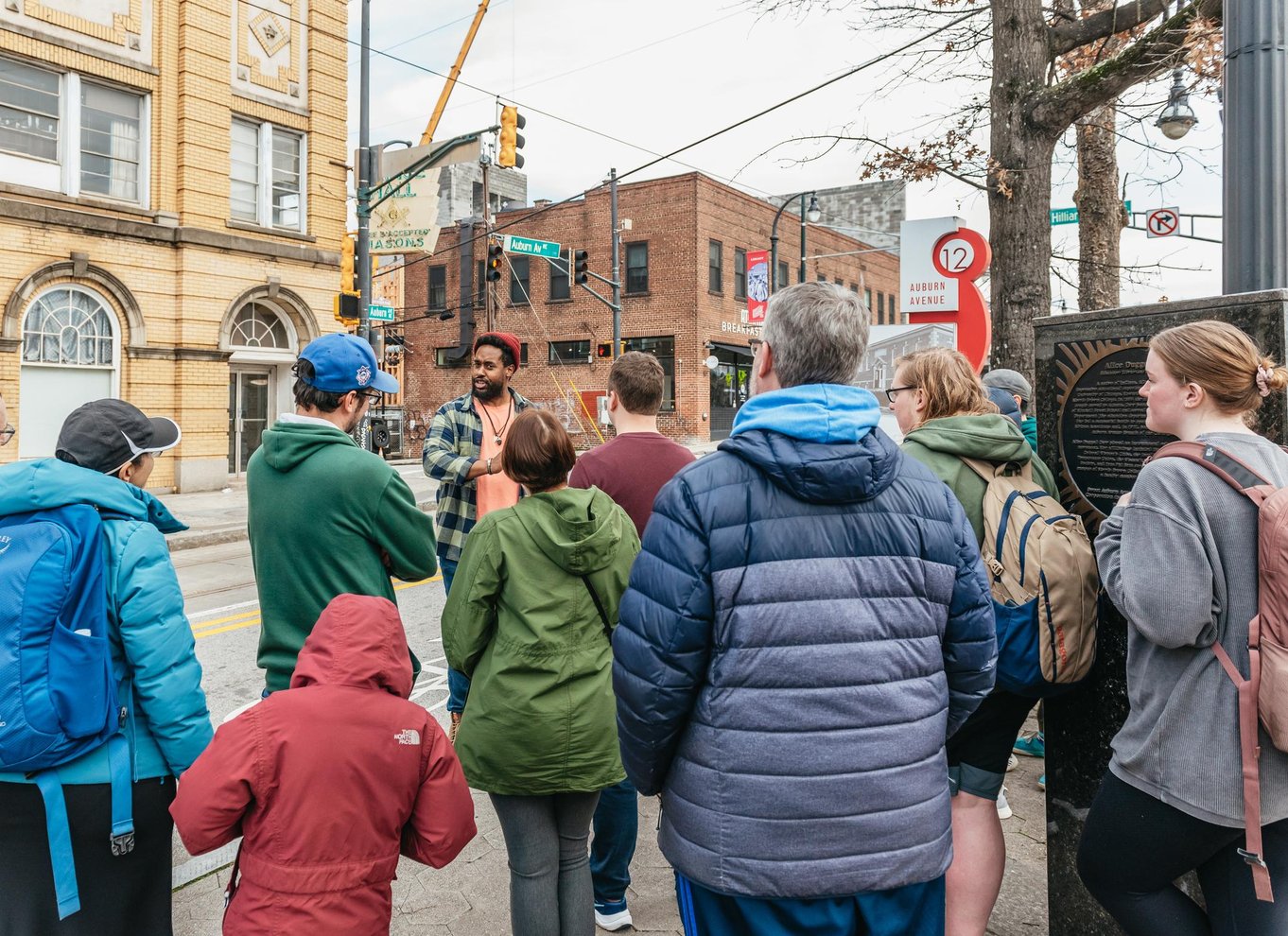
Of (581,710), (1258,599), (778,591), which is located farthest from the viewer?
(581,710)

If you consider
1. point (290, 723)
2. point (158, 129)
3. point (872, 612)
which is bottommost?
point (290, 723)

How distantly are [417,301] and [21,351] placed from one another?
973 inches

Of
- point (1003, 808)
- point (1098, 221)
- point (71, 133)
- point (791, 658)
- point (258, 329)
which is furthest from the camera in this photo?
point (258, 329)

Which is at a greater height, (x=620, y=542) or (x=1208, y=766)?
(x=620, y=542)

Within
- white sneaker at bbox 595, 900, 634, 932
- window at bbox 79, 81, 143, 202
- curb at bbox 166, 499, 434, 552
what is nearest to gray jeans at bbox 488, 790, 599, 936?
white sneaker at bbox 595, 900, 634, 932

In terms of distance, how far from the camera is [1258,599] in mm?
2076

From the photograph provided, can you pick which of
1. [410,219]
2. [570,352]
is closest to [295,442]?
[410,219]

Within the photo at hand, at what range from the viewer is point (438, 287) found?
39438 millimetres

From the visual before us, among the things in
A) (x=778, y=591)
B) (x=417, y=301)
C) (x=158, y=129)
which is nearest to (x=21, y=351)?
(x=158, y=129)

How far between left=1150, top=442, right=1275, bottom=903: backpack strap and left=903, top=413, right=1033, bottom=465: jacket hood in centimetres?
75

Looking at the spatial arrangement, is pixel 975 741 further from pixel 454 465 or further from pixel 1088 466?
pixel 454 465

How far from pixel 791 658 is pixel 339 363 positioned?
203 cm

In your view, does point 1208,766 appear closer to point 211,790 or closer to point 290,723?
point 290,723

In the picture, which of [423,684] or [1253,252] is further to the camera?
[423,684]
